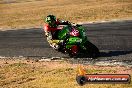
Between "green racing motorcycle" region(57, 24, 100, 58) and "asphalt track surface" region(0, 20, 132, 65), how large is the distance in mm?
606

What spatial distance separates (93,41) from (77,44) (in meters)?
3.76

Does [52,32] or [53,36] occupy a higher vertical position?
[52,32]

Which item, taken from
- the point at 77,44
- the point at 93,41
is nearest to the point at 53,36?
the point at 77,44

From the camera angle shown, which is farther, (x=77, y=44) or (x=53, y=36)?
(x=53, y=36)

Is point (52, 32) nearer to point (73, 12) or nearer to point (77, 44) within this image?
point (77, 44)

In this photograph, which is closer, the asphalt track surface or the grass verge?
the asphalt track surface

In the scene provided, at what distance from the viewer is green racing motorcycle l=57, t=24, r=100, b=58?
18.5m

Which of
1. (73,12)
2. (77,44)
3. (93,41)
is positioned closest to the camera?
(77,44)

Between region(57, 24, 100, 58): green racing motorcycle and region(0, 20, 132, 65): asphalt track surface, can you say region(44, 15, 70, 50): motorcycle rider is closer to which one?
region(57, 24, 100, 58): green racing motorcycle

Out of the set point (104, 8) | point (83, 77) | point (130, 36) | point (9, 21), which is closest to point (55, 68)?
point (83, 77)

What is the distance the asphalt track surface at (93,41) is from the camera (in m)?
19.4

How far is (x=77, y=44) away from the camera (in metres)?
18.6

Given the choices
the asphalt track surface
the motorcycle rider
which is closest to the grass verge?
the asphalt track surface

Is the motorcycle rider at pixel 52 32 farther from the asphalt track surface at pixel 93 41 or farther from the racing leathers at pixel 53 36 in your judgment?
the asphalt track surface at pixel 93 41
